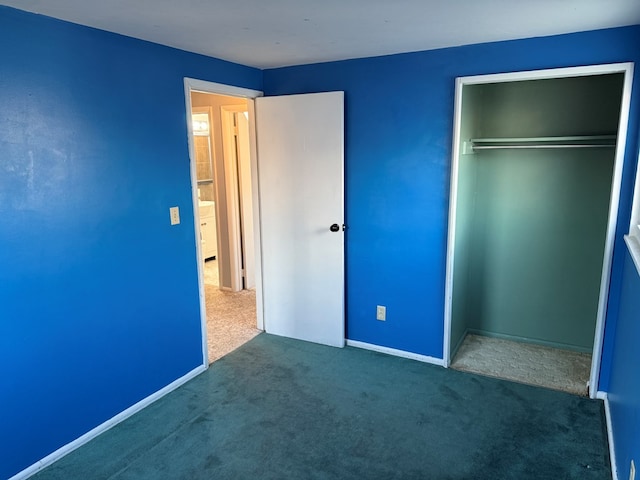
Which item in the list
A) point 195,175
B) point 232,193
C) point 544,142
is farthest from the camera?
point 232,193

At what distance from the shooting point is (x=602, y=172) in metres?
3.17

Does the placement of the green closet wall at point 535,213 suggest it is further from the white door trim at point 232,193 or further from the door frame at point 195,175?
the white door trim at point 232,193

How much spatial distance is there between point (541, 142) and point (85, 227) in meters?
3.04

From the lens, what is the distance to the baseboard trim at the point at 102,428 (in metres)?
2.23

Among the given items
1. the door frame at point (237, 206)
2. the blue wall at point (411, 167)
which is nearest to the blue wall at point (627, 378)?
the blue wall at point (411, 167)

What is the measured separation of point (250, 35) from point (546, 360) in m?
2.99

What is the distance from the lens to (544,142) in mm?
3275

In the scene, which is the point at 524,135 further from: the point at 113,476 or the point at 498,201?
the point at 113,476

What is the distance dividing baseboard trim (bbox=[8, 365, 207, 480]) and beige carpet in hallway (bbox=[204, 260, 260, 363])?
0.35m

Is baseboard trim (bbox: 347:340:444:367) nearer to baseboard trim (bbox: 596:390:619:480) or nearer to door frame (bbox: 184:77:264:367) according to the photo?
door frame (bbox: 184:77:264:367)

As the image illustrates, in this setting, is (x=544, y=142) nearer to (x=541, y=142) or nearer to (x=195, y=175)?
(x=541, y=142)

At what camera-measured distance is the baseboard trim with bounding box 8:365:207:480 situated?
7.33ft

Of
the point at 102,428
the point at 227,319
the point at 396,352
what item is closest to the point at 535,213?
the point at 396,352

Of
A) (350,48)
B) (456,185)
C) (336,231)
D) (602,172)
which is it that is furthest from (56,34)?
(602,172)
